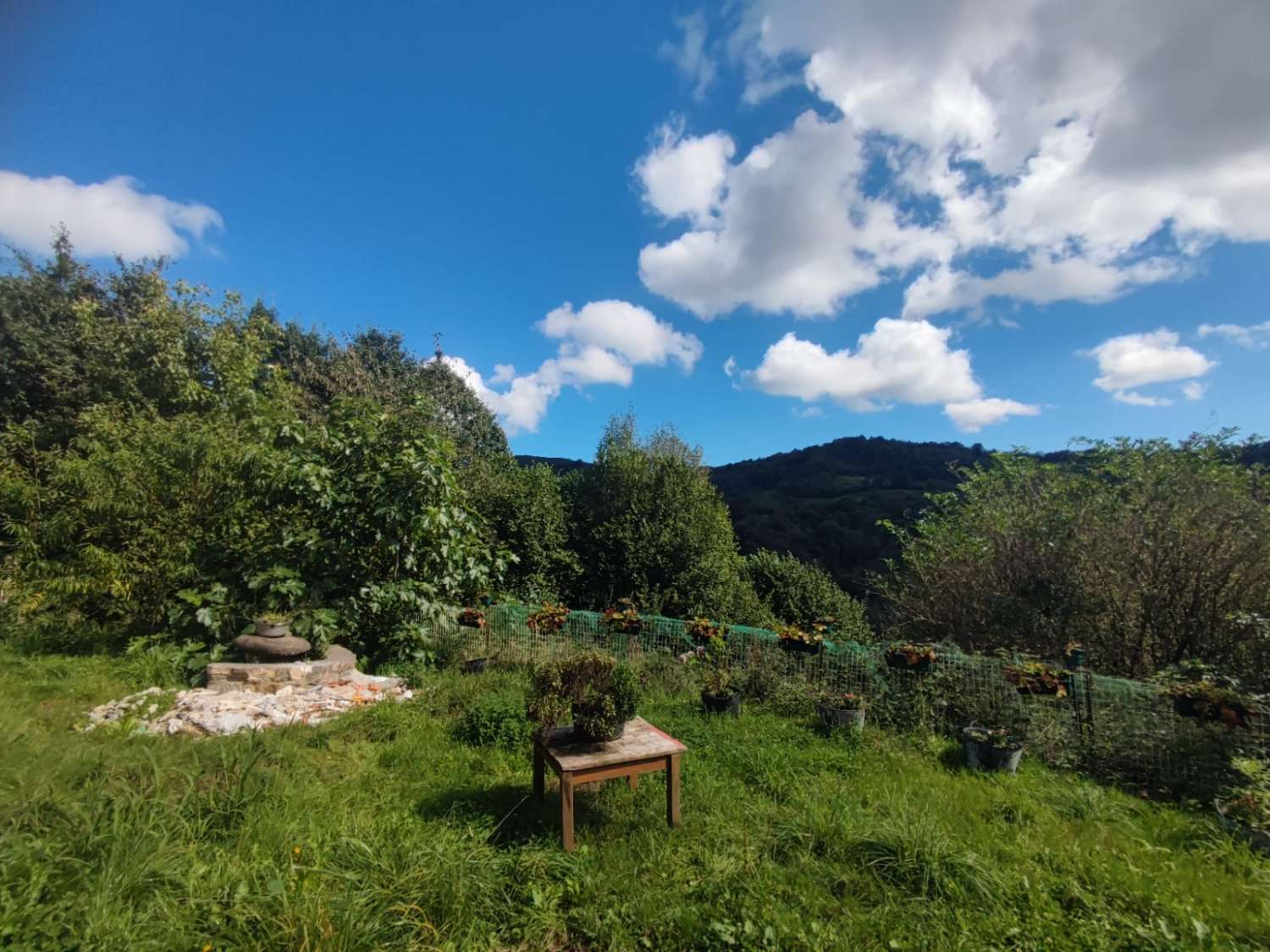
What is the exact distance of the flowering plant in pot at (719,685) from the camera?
4.71 m

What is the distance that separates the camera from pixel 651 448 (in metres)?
13.7

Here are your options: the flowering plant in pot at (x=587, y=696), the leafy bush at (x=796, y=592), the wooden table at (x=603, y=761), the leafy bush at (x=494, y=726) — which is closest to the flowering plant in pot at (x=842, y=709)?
the wooden table at (x=603, y=761)

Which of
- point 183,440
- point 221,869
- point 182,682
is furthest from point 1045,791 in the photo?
point 183,440

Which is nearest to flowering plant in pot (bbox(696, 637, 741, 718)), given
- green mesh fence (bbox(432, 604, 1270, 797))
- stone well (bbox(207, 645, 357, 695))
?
green mesh fence (bbox(432, 604, 1270, 797))

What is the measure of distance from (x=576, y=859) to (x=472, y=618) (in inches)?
170

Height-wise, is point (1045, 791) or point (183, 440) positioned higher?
point (183, 440)

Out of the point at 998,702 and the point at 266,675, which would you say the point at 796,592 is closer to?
the point at 998,702

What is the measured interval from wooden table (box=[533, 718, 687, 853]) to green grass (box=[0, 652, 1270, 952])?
0.15 meters

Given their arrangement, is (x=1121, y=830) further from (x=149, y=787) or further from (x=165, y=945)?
(x=149, y=787)

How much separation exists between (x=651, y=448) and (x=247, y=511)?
866cm

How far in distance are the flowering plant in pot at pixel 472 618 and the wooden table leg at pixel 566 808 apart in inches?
165

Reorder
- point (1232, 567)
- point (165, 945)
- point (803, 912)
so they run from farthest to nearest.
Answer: point (1232, 567) < point (803, 912) < point (165, 945)

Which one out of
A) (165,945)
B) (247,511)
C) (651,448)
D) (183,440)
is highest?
(651,448)

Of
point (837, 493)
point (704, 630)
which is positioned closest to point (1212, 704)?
point (704, 630)
